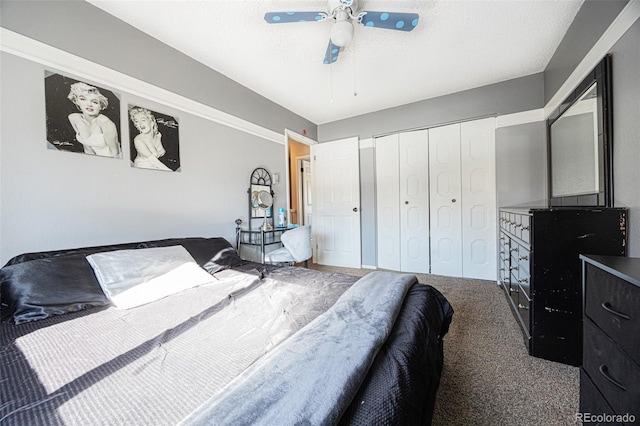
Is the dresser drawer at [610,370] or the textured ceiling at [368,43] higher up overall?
the textured ceiling at [368,43]

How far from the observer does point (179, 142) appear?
226 cm

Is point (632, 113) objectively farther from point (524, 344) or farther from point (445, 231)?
point (445, 231)

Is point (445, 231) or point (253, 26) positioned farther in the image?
point (445, 231)

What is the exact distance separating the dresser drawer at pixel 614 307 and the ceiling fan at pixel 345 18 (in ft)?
5.80

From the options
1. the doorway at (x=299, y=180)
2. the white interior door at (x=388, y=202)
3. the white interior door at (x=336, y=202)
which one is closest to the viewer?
the white interior door at (x=388, y=202)

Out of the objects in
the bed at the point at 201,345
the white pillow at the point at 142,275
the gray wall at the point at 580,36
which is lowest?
the bed at the point at 201,345

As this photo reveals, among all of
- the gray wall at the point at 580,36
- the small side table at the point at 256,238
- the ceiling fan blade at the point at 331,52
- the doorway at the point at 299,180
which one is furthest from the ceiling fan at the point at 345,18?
the doorway at the point at 299,180

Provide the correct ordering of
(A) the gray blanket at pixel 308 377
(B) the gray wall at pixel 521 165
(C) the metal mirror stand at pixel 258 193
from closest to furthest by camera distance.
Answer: (A) the gray blanket at pixel 308 377 < (B) the gray wall at pixel 521 165 < (C) the metal mirror stand at pixel 258 193

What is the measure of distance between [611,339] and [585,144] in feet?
5.41

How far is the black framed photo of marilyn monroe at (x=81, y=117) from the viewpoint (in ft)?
5.07

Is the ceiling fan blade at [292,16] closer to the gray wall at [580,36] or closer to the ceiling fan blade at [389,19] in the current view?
the ceiling fan blade at [389,19]

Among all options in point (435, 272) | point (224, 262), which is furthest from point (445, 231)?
point (224, 262)

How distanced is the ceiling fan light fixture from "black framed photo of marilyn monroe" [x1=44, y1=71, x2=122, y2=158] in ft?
5.81

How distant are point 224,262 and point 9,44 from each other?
1.87 metres
